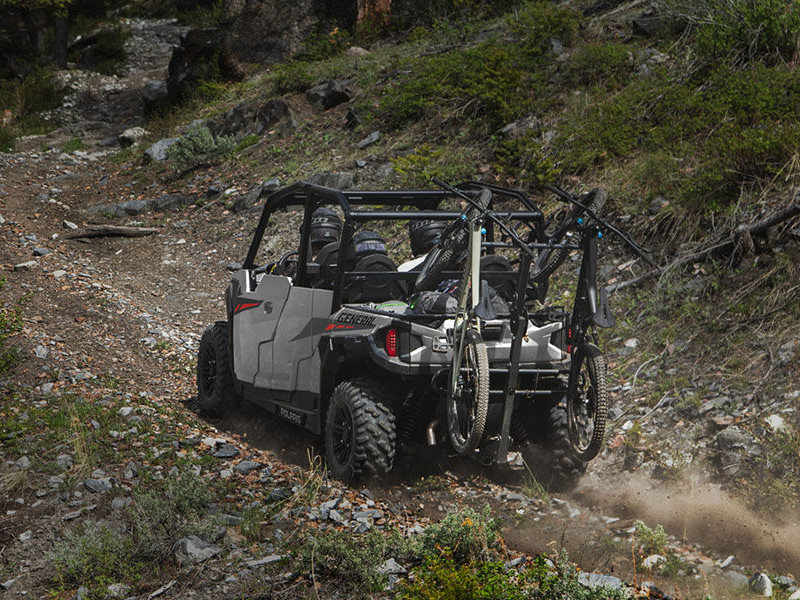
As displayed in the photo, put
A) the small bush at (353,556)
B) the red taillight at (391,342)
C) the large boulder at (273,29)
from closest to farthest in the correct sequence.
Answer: the small bush at (353,556) < the red taillight at (391,342) < the large boulder at (273,29)

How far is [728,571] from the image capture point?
4.05m

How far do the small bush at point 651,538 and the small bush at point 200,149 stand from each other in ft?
41.0

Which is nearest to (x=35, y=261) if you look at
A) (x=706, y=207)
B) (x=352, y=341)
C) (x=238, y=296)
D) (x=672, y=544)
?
(x=238, y=296)

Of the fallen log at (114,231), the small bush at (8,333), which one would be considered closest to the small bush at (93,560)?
the small bush at (8,333)

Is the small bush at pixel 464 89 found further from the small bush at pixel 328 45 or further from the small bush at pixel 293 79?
the small bush at pixel 328 45

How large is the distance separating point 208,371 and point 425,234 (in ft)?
7.91

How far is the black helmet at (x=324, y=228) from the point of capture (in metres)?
6.41

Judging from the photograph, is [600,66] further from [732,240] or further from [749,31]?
[732,240]

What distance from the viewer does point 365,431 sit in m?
5.05

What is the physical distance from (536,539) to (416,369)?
3.92ft

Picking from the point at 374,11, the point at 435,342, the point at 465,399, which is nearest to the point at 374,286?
A: the point at 435,342

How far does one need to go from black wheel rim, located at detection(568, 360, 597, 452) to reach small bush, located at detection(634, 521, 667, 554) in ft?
2.30

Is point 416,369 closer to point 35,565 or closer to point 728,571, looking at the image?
point 728,571

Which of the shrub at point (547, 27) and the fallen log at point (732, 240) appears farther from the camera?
the shrub at point (547, 27)
